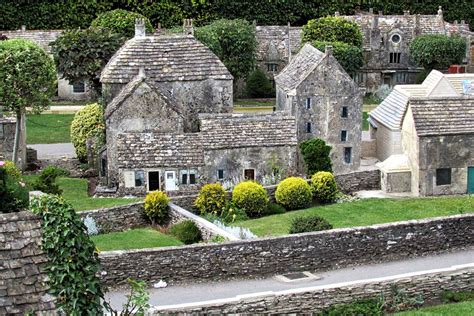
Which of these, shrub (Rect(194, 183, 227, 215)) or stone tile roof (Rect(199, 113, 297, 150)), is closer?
shrub (Rect(194, 183, 227, 215))

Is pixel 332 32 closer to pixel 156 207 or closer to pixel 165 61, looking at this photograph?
pixel 165 61

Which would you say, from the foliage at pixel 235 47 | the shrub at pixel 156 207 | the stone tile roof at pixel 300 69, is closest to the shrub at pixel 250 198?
the shrub at pixel 156 207

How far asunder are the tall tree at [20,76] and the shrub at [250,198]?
13168 millimetres

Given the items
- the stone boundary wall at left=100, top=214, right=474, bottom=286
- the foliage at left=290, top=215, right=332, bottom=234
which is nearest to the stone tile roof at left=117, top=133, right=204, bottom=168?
the foliage at left=290, top=215, right=332, bottom=234

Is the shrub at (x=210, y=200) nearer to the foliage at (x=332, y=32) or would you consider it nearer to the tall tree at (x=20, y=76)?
the tall tree at (x=20, y=76)

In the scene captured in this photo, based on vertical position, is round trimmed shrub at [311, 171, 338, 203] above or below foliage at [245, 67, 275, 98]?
below

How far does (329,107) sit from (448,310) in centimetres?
2175

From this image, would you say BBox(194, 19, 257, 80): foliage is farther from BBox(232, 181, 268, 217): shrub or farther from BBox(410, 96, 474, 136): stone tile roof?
BBox(232, 181, 268, 217): shrub

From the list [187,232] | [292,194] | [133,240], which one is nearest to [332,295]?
[187,232]

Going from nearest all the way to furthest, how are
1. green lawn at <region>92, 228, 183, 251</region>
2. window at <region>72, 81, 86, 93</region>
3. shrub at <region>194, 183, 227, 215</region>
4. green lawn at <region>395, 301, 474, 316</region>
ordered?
green lawn at <region>395, 301, 474, 316</region> < green lawn at <region>92, 228, 183, 251</region> < shrub at <region>194, 183, 227, 215</region> < window at <region>72, 81, 86, 93</region>

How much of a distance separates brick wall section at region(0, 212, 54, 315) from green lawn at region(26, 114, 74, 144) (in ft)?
129

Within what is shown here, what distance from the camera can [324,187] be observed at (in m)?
45.5

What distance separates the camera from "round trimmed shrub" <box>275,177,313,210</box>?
44.2 meters

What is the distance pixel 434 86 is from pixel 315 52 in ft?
20.7
